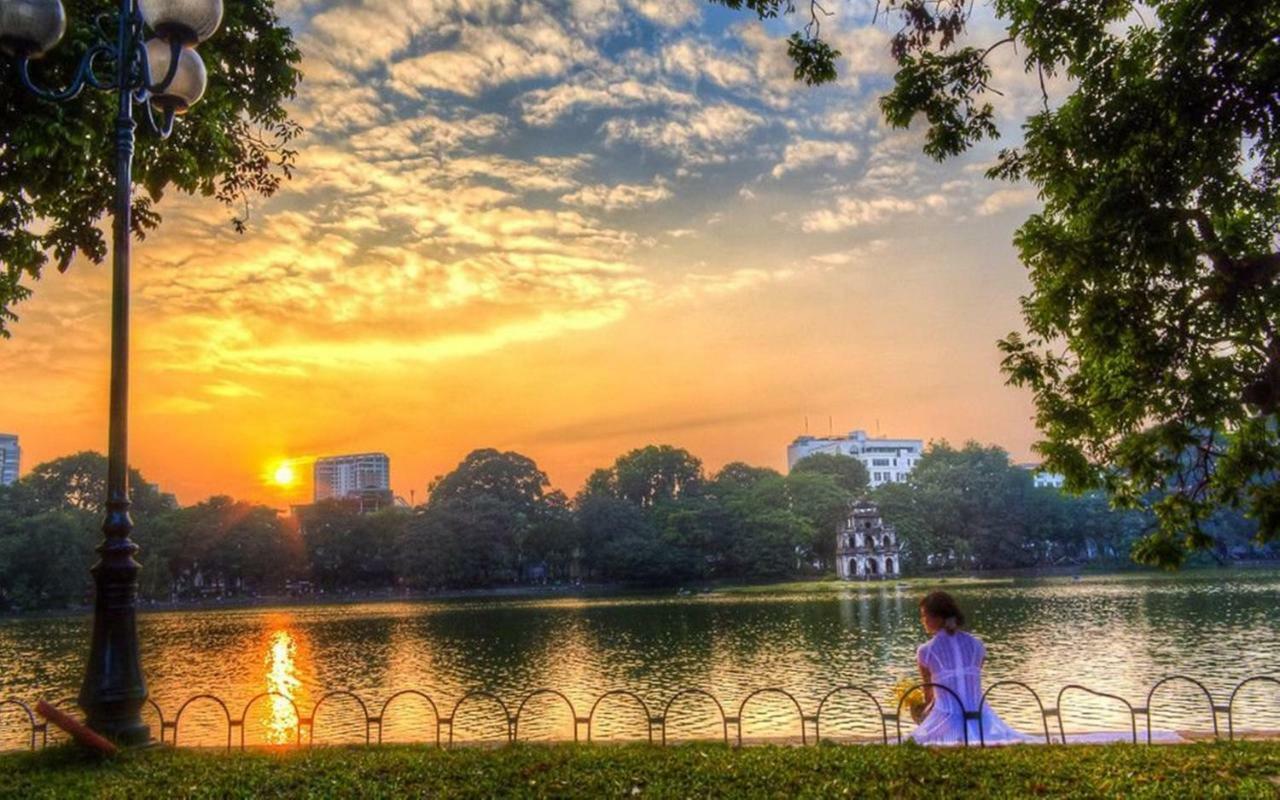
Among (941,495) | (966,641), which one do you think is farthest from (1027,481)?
(966,641)

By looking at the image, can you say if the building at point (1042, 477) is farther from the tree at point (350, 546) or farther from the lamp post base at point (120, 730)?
the tree at point (350, 546)

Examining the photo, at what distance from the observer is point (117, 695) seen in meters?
6.96

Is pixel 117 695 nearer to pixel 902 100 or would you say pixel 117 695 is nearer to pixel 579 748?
pixel 579 748

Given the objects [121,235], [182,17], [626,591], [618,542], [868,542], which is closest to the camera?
[121,235]

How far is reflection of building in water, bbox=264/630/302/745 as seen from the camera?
18094 millimetres

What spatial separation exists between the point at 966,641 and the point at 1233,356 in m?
3.45

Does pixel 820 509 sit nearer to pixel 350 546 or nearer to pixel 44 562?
pixel 350 546

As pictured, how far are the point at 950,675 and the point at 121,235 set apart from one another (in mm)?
8128

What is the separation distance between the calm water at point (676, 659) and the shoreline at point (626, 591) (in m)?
15.5

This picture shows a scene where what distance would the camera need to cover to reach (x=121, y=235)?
7.30m

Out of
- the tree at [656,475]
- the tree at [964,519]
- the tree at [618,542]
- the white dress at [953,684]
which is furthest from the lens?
the tree at [656,475]

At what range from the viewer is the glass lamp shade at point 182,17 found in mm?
7426

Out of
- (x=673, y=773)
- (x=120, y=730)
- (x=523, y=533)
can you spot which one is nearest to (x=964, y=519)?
(x=523, y=533)

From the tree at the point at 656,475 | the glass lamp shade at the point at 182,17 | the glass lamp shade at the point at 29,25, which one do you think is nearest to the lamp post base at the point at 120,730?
the glass lamp shade at the point at 29,25
